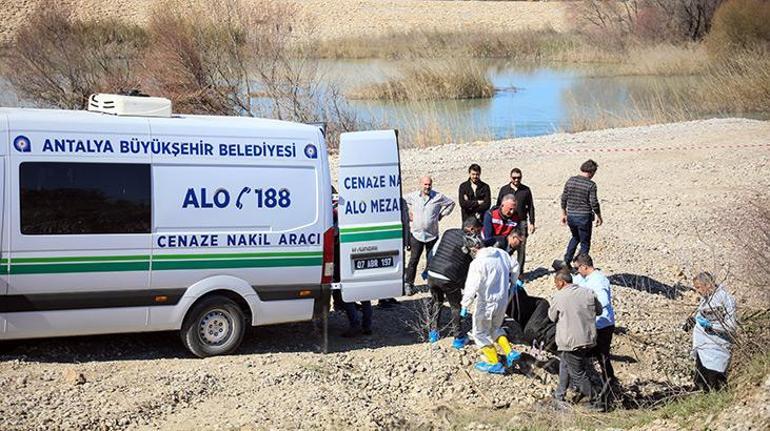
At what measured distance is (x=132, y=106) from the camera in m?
9.84

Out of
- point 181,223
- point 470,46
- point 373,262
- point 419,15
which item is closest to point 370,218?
point 373,262

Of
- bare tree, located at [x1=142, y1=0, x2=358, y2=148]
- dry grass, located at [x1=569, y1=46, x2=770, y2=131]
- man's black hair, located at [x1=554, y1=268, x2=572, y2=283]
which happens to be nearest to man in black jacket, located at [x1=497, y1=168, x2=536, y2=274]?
man's black hair, located at [x1=554, y1=268, x2=572, y2=283]

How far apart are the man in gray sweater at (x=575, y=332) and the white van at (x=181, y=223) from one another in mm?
1849

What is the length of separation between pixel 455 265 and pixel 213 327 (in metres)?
2.54

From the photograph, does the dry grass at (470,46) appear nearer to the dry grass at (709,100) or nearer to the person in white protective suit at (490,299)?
the dry grass at (709,100)

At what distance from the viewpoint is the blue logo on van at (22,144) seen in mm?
9039

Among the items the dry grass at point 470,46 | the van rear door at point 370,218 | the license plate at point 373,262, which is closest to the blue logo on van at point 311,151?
the van rear door at point 370,218

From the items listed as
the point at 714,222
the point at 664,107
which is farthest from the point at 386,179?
the point at 664,107

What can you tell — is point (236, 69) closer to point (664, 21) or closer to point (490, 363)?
point (490, 363)

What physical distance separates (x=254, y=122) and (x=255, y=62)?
16.9m

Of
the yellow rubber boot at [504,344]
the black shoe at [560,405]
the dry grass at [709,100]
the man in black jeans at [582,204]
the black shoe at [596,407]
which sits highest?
the dry grass at [709,100]

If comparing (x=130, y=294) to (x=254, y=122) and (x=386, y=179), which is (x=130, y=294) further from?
(x=386, y=179)

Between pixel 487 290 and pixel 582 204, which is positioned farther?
pixel 582 204

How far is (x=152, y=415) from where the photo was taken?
8.54m
